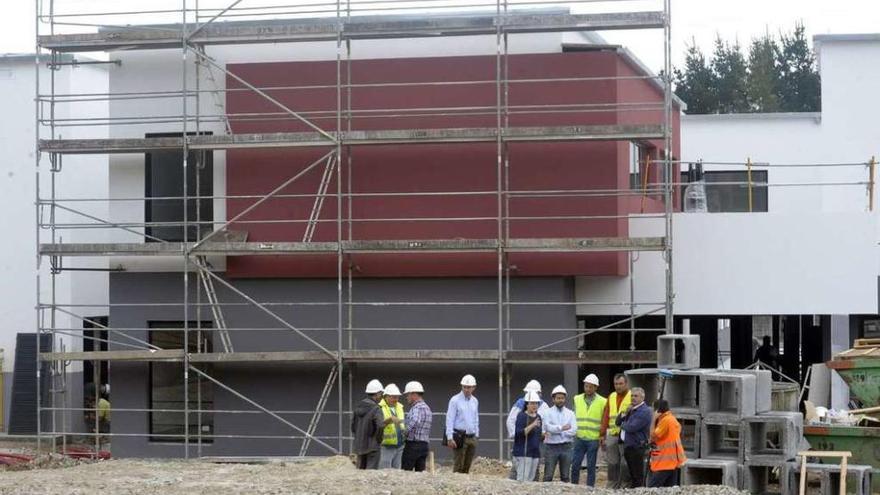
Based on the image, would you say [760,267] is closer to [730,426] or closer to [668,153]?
[668,153]

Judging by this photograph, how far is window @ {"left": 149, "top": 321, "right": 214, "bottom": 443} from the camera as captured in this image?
992 inches

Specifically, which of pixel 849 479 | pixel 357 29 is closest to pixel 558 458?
pixel 849 479

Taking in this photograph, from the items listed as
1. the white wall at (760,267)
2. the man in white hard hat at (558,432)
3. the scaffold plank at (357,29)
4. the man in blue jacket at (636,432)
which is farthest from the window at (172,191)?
the man in blue jacket at (636,432)

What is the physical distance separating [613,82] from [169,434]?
932cm

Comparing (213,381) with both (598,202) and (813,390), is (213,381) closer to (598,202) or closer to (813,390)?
(598,202)

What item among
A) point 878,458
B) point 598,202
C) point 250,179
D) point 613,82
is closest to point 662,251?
point 598,202

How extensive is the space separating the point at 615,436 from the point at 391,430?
2993 mm

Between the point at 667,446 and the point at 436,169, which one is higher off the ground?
the point at 436,169

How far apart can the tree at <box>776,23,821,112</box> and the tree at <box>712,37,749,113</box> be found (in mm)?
2242

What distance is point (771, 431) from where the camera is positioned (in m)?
20.1

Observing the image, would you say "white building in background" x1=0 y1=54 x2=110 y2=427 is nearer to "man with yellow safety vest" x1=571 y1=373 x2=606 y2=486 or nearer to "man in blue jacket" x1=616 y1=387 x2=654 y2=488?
"man with yellow safety vest" x1=571 y1=373 x2=606 y2=486

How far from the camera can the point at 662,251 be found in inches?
939

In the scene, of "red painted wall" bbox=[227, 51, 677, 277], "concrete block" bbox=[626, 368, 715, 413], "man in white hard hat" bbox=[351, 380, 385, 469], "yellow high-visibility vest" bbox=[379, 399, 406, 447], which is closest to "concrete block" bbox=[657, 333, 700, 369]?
"concrete block" bbox=[626, 368, 715, 413]

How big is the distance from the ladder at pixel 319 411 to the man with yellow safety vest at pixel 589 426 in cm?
505
